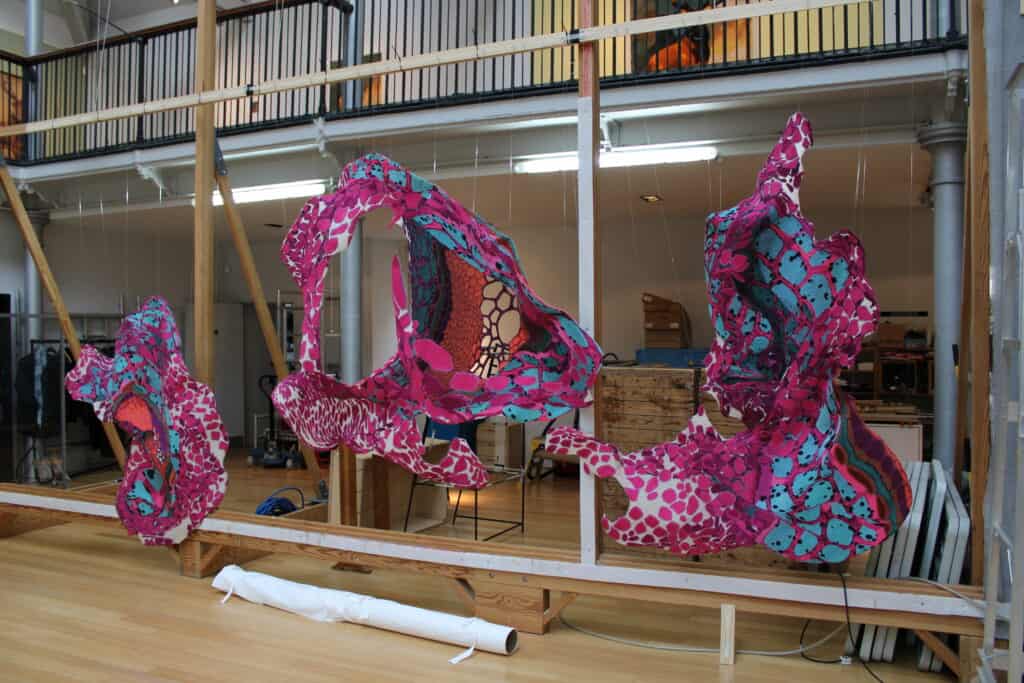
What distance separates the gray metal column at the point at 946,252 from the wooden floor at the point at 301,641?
180 centimetres

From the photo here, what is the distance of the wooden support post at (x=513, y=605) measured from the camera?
383 centimetres

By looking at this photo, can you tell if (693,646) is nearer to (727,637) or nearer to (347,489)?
(727,637)

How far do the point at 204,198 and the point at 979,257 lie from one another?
4072mm

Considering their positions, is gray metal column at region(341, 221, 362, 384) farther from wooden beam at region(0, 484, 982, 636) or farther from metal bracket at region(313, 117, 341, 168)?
wooden beam at region(0, 484, 982, 636)

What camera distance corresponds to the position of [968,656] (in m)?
3.18

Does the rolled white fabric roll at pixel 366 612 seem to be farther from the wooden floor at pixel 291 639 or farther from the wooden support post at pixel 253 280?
the wooden support post at pixel 253 280

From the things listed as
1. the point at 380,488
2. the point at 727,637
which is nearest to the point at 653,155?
the point at 380,488

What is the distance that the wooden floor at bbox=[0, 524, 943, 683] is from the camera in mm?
3414

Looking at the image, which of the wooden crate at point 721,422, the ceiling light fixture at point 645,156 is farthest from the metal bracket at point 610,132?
the wooden crate at point 721,422

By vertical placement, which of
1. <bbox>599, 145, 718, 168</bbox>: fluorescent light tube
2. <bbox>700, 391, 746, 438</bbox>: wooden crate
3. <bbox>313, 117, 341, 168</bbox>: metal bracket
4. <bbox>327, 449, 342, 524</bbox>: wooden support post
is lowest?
<bbox>327, 449, 342, 524</bbox>: wooden support post

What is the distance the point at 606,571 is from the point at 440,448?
2.67 meters

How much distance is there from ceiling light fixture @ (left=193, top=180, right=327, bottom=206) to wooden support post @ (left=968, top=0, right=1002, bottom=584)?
16.1ft

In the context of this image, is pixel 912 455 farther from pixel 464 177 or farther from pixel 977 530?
pixel 464 177

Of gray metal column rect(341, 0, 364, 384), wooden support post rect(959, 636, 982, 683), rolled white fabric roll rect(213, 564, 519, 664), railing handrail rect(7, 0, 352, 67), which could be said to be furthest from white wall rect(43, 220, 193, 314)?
wooden support post rect(959, 636, 982, 683)
